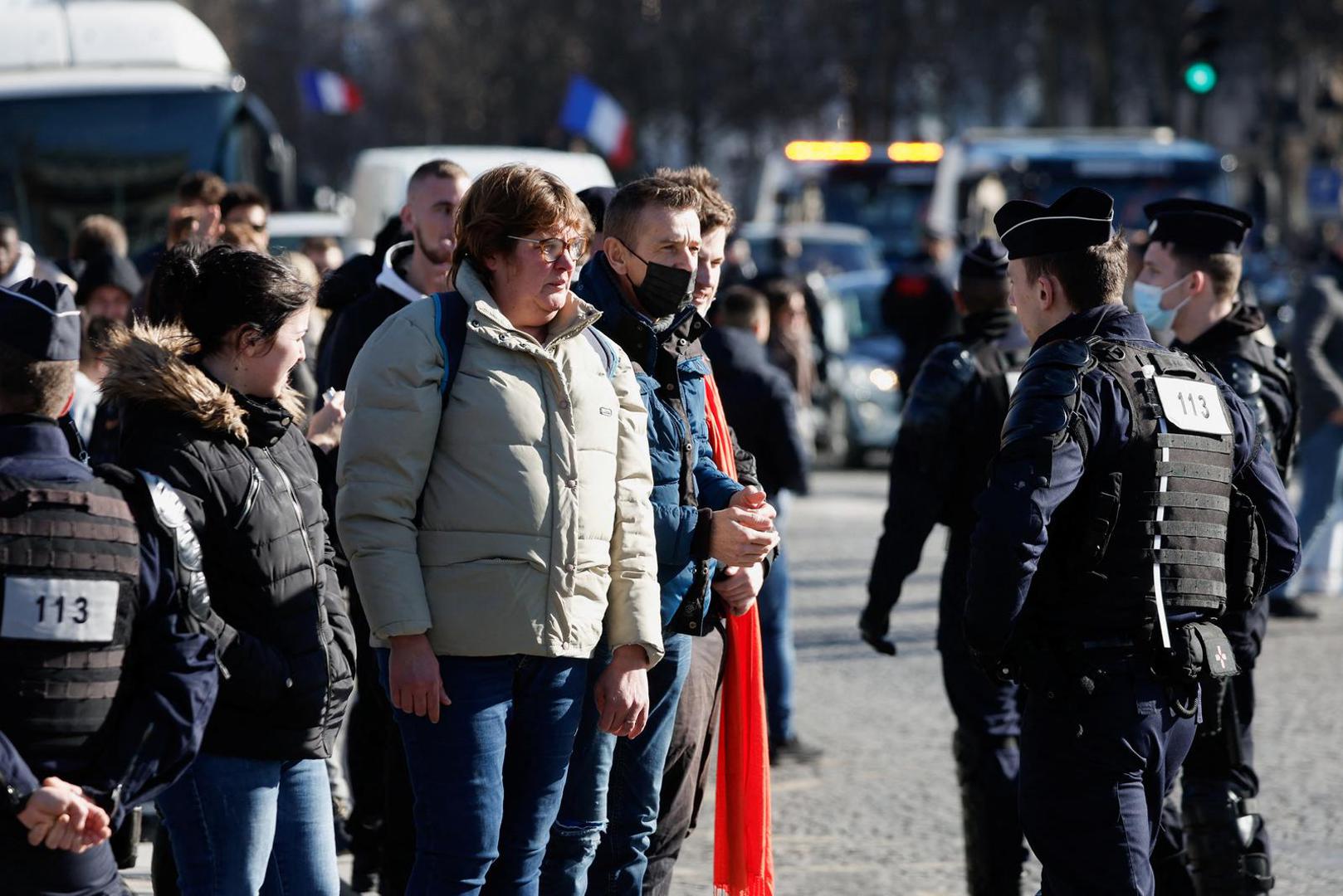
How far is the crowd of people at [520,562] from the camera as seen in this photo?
3363 mm

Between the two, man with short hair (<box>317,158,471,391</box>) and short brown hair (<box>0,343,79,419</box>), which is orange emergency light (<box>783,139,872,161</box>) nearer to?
man with short hair (<box>317,158,471,391</box>)

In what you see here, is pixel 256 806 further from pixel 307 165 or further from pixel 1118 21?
pixel 307 165

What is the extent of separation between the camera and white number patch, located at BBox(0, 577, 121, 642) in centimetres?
321

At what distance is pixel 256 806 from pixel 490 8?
51.2 m

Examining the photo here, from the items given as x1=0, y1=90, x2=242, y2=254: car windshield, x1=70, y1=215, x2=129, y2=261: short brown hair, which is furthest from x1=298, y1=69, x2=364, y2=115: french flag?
x1=70, y1=215, x2=129, y2=261: short brown hair

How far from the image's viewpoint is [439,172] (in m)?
5.87

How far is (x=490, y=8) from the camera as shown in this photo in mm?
53188

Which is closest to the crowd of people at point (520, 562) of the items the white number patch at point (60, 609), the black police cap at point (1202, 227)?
the white number patch at point (60, 609)

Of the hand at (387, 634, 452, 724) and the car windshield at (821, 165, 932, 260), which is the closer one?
the hand at (387, 634, 452, 724)

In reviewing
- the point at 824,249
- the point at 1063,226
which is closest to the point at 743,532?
the point at 1063,226

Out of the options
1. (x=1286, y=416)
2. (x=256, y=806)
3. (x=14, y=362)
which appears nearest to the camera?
(x=14, y=362)

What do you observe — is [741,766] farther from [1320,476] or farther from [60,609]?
[1320,476]

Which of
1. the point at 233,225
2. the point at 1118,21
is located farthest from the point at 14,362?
the point at 1118,21

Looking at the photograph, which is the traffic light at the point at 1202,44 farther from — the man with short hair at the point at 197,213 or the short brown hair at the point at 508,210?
the short brown hair at the point at 508,210
